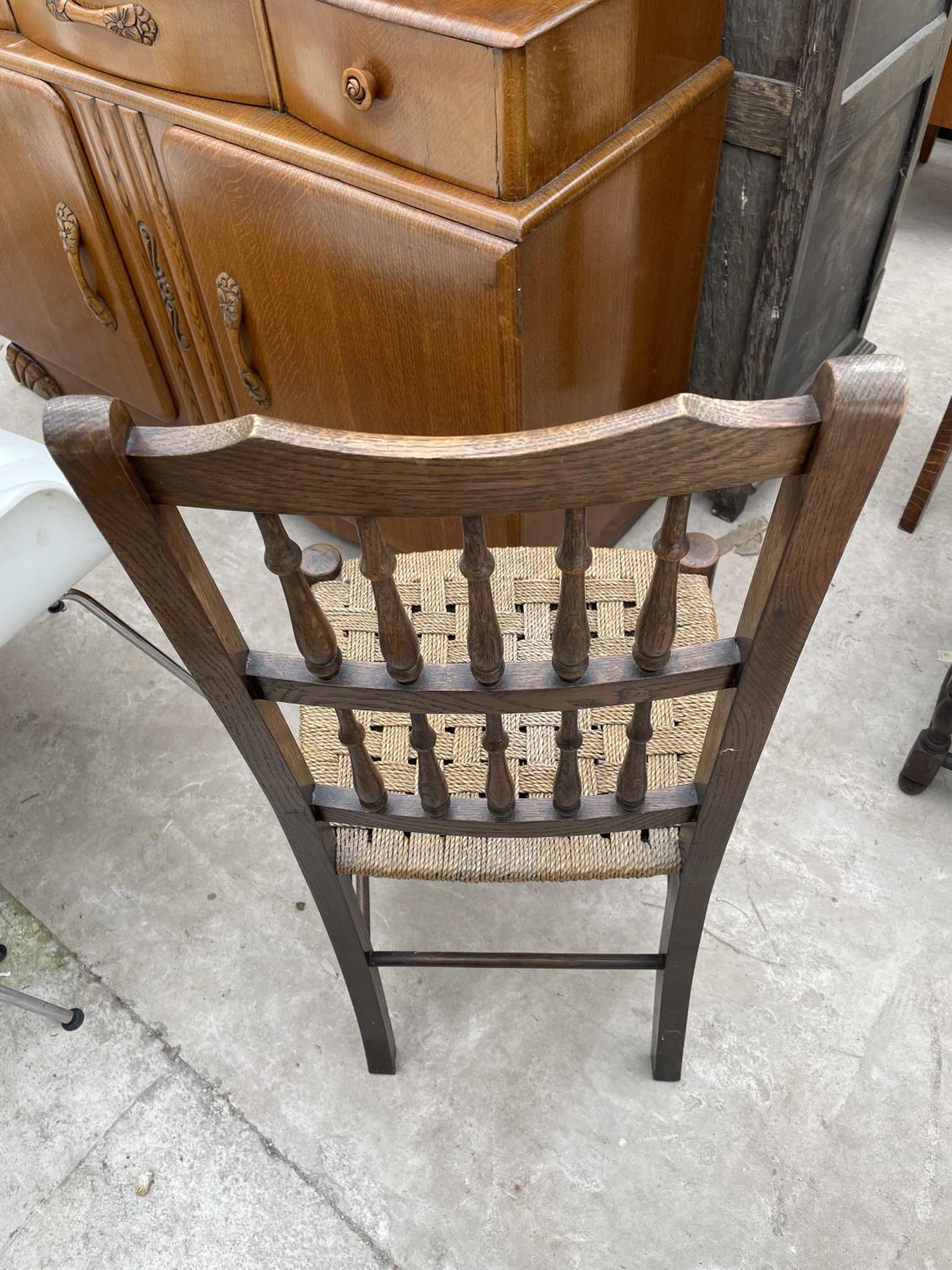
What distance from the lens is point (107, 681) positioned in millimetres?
1630

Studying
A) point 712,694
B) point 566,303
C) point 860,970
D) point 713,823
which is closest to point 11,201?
point 566,303

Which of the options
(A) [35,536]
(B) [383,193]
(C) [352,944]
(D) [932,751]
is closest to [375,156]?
(B) [383,193]

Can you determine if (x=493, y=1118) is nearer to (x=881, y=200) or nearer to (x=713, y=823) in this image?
(x=713, y=823)

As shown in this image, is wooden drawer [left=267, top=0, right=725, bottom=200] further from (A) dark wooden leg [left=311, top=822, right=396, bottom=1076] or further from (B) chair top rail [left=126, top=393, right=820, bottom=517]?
(A) dark wooden leg [left=311, top=822, right=396, bottom=1076]

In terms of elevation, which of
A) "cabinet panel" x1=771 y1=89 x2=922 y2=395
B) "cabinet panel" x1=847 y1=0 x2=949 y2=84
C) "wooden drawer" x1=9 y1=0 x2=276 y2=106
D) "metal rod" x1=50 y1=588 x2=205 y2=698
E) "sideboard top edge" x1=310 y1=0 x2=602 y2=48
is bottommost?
"metal rod" x1=50 y1=588 x2=205 y2=698

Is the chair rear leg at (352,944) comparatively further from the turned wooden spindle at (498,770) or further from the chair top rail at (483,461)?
the chair top rail at (483,461)

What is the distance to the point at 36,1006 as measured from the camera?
1.18 metres

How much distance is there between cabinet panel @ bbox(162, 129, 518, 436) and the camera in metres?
1.04

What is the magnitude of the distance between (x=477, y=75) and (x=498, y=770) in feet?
2.07

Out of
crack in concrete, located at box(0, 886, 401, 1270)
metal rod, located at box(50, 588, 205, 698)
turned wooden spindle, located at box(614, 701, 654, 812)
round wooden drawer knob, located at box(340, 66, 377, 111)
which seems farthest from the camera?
metal rod, located at box(50, 588, 205, 698)

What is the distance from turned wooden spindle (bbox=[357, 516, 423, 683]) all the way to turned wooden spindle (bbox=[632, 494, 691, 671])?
0.14 meters

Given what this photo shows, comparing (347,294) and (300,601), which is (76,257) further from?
(300,601)

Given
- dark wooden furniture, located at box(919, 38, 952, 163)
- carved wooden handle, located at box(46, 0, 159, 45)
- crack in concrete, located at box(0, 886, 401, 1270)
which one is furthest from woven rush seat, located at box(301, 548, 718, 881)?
dark wooden furniture, located at box(919, 38, 952, 163)

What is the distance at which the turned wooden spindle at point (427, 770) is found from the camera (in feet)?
2.27
